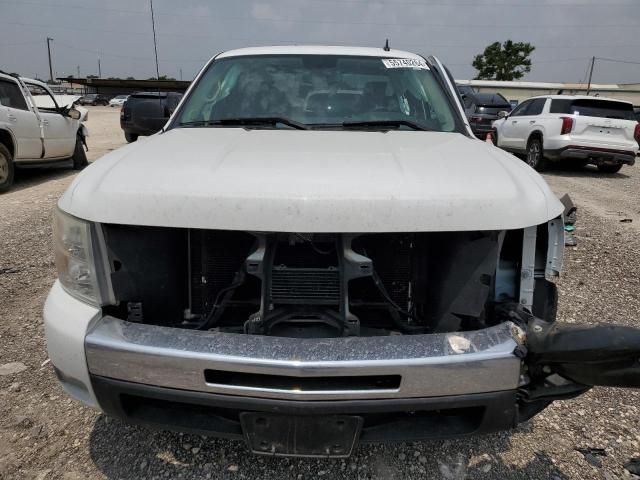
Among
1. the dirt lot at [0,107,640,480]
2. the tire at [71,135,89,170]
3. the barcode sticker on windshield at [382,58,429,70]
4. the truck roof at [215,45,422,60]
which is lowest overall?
the dirt lot at [0,107,640,480]

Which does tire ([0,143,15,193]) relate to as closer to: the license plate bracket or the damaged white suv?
the damaged white suv

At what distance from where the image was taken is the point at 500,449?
2402mm

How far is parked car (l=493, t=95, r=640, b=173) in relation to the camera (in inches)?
419

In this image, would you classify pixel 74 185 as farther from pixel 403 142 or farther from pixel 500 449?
pixel 500 449

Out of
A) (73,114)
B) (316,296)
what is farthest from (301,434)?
(73,114)

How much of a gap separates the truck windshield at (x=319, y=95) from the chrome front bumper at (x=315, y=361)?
151 cm

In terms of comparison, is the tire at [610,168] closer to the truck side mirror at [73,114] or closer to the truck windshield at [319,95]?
the truck windshield at [319,95]

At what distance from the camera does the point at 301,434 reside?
1752 mm

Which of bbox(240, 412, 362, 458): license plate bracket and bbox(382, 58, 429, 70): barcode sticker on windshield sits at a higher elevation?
bbox(382, 58, 429, 70): barcode sticker on windshield

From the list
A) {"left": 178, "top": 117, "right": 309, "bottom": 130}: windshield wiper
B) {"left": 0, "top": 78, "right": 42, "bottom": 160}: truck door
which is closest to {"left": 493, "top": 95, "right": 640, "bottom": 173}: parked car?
{"left": 178, "top": 117, "right": 309, "bottom": 130}: windshield wiper

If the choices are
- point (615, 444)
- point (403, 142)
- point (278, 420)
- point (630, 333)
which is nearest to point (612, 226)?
point (615, 444)

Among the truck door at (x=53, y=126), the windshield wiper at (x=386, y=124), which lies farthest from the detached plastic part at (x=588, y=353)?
the truck door at (x=53, y=126)

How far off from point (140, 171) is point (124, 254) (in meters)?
0.33

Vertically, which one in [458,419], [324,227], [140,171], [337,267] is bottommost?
[458,419]
